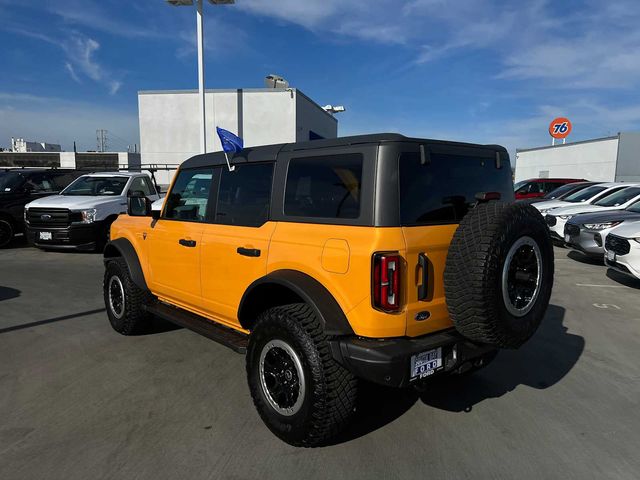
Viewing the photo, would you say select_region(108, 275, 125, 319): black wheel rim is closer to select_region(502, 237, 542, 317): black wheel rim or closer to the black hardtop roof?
the black hardtop roof

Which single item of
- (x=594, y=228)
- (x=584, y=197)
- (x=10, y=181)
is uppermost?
(x=10, y=181)

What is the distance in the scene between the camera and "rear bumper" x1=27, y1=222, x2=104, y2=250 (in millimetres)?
10070

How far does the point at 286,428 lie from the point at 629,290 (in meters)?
6.85

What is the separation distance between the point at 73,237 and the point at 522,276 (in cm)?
974

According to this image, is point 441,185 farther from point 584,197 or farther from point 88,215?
point 584,197

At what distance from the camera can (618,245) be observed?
289 inches

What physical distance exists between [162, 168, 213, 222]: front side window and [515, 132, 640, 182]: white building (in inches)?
968

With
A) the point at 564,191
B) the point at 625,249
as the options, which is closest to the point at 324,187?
the point at 625,249

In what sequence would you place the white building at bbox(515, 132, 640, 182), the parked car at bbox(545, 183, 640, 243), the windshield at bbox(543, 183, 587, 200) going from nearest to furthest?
the parked car at bbox(545, 183, 640, 243) → the windshield at bbox(543, 183, 587, 200) → the white building at bbox(515, 132, 640, 182)

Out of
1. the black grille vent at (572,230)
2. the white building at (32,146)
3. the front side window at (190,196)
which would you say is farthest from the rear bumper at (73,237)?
the white building at (32,146)

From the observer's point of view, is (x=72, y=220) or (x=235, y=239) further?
(x=72, y=220)

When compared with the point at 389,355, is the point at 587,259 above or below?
below

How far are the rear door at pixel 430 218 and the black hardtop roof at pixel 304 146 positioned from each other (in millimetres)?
92

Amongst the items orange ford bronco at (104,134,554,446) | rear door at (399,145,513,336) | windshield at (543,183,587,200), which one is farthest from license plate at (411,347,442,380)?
windshield at (543,183,587,200)
